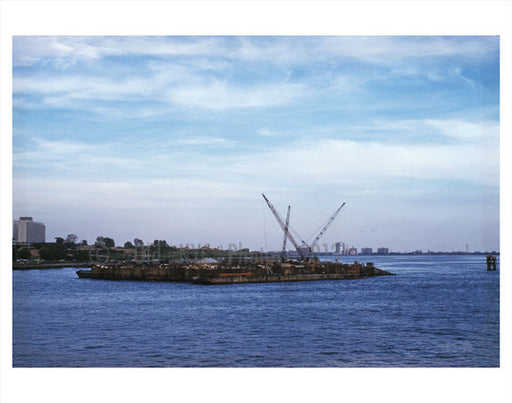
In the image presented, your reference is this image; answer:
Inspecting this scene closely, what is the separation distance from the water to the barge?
11484mm

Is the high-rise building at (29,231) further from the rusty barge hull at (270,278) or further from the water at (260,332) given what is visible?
the rusty barge hull at (270,278)

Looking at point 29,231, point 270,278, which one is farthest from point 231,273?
point 29,231

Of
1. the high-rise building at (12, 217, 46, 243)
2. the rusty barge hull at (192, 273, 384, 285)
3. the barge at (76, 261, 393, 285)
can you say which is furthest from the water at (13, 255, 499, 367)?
the barge at (76, 261, 393, 285)

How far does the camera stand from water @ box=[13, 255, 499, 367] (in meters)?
11.1

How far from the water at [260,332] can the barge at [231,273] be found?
1148cm

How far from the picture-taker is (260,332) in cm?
1489

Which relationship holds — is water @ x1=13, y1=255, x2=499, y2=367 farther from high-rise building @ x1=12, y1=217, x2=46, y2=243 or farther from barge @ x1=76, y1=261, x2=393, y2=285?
barge @ x1=76, y1=261, x2=393, y2=285

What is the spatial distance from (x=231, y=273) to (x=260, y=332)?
75.0 ft

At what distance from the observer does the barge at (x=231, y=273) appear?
37.0 meters

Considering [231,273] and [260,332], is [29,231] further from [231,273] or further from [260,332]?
[231,273]

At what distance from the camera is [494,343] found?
1300cm
